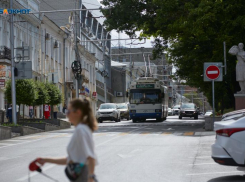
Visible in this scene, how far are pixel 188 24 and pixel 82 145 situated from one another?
90.0 feet

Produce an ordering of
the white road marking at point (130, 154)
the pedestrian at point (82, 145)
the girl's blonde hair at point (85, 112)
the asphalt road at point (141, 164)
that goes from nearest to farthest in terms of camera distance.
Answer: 1. the pedestrian at point (82, 145)
2. the girl's blonde hair at point (85, 112)
3. the asphalt road at point (141, 164)
4. the white road marking at point (130, 154)

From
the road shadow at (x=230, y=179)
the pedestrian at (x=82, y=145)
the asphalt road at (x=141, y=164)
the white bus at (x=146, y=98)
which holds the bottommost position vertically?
the road shadow at (x=230, y=179)

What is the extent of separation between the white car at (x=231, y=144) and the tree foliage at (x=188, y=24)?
21.2m

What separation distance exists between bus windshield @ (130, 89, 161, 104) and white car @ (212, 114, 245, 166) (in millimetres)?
35521

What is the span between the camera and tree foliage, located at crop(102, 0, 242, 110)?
32.1 meters

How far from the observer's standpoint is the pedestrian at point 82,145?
551cm

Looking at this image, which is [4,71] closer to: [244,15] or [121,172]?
[244,15]

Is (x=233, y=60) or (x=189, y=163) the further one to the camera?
(x=233, y=60)

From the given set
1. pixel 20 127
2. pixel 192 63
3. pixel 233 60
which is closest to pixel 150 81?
pixel 192 63

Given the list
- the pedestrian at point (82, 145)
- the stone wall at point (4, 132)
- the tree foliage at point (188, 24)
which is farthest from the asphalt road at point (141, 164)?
the tree foliage at point (188, 24)

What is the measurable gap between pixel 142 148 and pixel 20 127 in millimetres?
12350

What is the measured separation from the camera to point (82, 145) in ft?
18.1

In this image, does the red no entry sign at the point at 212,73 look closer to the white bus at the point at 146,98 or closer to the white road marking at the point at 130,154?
the white road marking at the point at 130,154

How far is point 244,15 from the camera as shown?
3228 cm
